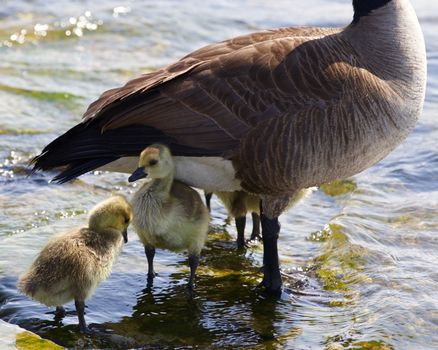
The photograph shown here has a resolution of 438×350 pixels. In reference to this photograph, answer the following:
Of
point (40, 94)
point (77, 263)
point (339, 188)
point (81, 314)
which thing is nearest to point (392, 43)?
point (339, 188)

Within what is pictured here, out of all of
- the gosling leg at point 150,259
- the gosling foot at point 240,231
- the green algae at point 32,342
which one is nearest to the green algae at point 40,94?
the gosling foot at point 240,231

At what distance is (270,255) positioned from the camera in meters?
6.32

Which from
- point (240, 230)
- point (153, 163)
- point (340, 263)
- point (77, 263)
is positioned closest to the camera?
point (77, 263)

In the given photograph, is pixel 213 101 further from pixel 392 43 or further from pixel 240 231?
pixel 392 43

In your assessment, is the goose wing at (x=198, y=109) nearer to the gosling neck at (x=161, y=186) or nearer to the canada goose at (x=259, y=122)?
the canada goose at (x=259, y=122)

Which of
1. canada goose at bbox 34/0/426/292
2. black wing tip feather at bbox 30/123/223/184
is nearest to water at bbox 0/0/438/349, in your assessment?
canada goose at bbox 34/0/426/292

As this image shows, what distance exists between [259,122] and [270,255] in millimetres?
987

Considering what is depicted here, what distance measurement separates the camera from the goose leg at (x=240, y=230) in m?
6.88

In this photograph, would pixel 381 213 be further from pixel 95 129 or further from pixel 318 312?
pixel 95 129

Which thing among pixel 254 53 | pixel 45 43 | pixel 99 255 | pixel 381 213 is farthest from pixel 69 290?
pixel 45 43

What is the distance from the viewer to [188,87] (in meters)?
6.08

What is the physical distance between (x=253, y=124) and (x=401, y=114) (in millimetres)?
1104

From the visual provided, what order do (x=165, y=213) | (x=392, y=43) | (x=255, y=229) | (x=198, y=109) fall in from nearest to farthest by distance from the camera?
(x=165, y=213)
(x=198, y=109)
(x=392, y=43)
(x=255, y=229)

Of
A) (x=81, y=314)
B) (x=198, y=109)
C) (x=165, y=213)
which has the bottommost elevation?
(x=81, y=314)
